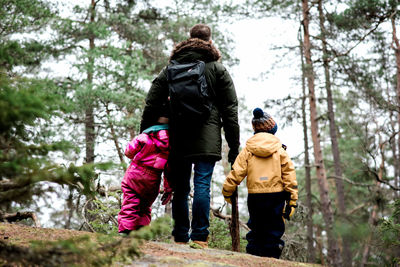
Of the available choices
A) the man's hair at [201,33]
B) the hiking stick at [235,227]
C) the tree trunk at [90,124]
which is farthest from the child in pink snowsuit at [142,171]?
the tree trunk at [90,124]

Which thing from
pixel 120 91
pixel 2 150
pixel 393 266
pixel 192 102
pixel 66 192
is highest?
pixel 120 91

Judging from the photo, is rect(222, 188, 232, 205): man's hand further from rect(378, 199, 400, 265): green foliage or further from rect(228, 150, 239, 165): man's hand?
rect(378, 199, 400, 265): green foliage

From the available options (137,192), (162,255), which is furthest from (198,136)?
(162,255)

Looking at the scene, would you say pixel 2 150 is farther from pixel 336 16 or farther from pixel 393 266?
pixel 336 16

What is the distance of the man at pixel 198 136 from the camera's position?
11.8 ft

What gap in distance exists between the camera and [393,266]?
379cm

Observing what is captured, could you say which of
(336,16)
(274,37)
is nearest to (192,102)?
(336,16)

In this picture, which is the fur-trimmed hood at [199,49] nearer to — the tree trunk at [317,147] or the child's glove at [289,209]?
the child's glove at [289,209]

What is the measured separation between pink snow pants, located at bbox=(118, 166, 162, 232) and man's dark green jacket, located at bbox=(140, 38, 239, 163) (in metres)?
0.39

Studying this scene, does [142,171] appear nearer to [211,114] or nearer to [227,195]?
[211,114]

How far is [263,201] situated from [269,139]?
0.73 metres

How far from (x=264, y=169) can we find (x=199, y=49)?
156 cm

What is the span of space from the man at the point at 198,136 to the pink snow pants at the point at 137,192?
239 millimetres

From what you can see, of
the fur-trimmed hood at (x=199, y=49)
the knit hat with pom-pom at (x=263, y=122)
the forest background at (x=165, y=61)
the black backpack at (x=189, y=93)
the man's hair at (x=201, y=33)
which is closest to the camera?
the black backpack at (x=189, y=93)
